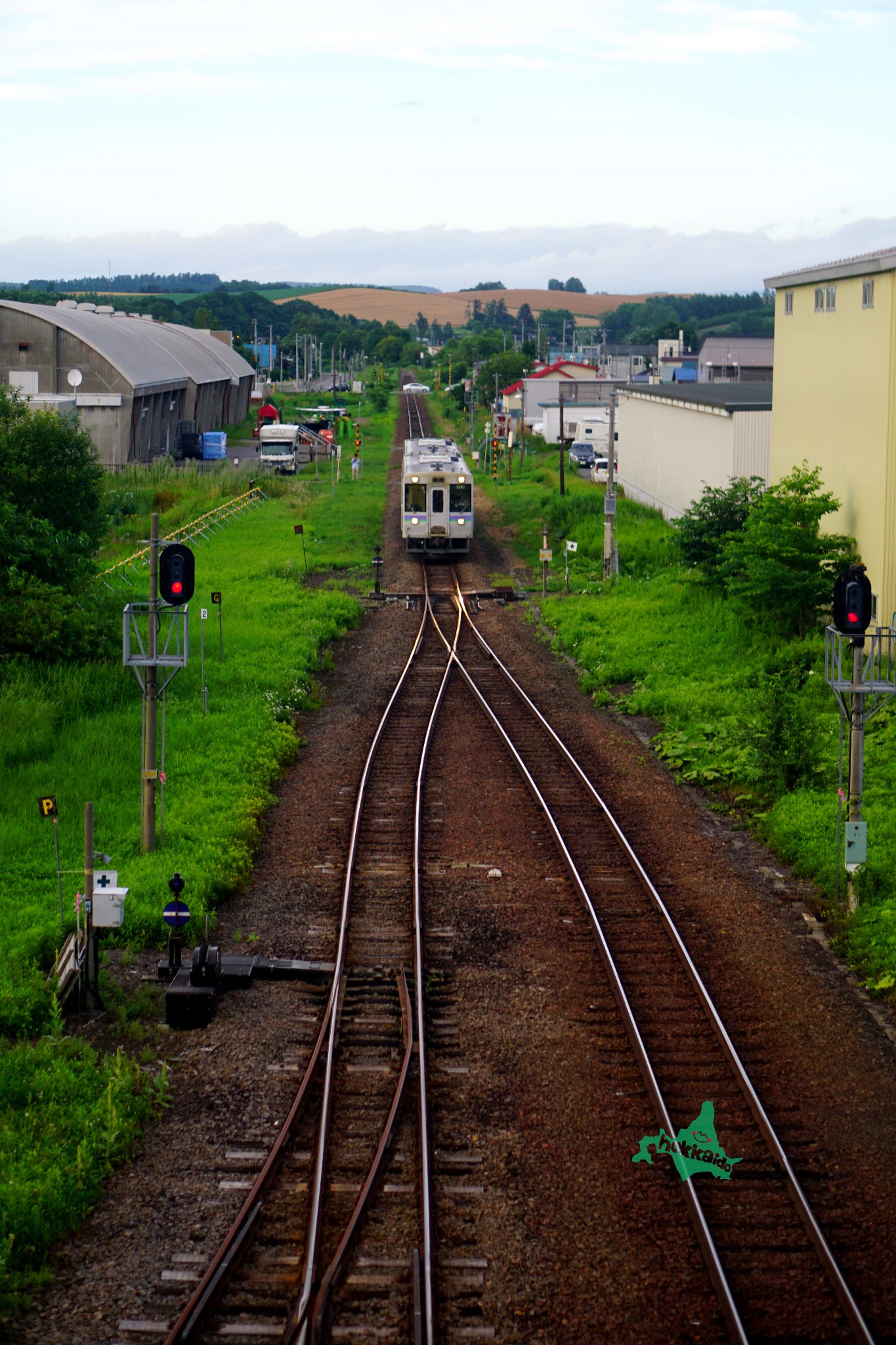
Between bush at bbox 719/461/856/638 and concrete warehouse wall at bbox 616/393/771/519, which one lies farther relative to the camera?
concrete warehouse wall at bbox 616/393/771/519

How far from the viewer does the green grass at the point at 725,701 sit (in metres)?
12.3

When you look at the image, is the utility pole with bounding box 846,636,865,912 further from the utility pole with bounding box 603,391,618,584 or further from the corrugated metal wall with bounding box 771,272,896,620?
the utility pole with bounding box 603,391,618,584

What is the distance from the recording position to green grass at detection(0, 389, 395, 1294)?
307 inches

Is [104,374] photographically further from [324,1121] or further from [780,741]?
[324,1121]

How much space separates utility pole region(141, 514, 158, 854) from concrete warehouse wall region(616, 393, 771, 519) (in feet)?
59.6

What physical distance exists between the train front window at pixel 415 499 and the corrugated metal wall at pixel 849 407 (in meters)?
10.6

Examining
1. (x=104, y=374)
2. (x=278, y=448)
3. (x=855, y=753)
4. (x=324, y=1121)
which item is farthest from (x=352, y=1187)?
(x=278, y=448)

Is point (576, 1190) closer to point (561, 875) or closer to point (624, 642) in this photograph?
point (561, 875)

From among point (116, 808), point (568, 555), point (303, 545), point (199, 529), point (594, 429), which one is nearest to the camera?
point (116, 808)

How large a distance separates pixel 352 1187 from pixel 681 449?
29961 millimetres

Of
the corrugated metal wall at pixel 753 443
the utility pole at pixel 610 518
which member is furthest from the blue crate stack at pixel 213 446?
the corrugated metal wall at pixel 753 443

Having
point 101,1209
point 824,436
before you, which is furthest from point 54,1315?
point 824,436

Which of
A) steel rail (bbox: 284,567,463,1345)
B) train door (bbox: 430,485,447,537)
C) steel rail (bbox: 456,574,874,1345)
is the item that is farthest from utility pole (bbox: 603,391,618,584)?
steel rail (bbox: 284,567,463,1345)

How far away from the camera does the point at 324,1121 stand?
804cm
